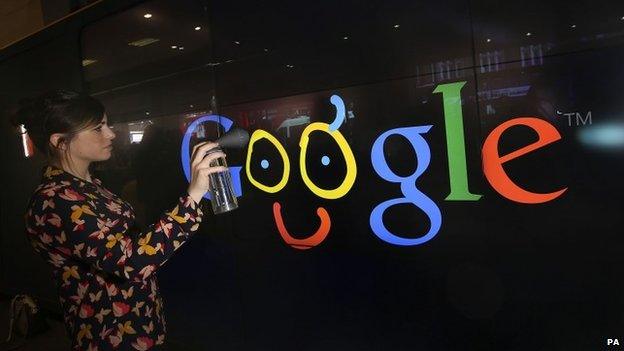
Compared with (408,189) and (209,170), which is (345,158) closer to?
(408,189)

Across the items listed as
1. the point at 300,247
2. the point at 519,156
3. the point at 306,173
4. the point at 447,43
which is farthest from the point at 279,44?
the point at 519,156

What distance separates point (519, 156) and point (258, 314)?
1667 millimetres

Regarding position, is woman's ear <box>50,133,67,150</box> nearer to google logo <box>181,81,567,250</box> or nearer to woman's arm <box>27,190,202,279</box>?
woman's arm <box>27,190,202,279</box>

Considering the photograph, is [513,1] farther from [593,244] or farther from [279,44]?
[279,44]

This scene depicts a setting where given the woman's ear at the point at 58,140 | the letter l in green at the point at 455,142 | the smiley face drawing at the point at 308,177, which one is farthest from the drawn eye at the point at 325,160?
the woman's ear at the point at 58,140

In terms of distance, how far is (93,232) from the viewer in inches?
53.8

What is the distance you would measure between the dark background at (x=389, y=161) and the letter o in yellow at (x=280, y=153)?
4 cm

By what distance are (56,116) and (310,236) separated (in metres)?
1.25

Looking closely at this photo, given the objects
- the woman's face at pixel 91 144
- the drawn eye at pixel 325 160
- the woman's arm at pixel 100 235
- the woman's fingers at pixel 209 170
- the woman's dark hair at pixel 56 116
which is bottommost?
the woman's arm at pixel 100 235

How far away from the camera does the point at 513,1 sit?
62.9 inches

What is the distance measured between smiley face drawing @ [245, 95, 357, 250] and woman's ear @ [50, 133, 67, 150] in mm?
1000

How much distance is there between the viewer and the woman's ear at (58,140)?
1.56 meters

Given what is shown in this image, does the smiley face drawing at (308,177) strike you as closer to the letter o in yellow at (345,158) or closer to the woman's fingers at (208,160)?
the letter o in yellow at (345,158)

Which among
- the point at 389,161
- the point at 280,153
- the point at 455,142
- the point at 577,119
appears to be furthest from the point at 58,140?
the point at 577,119
